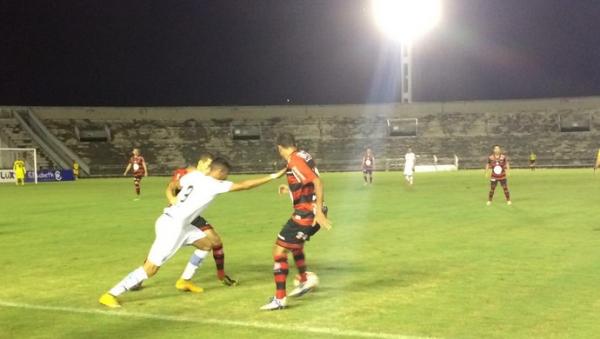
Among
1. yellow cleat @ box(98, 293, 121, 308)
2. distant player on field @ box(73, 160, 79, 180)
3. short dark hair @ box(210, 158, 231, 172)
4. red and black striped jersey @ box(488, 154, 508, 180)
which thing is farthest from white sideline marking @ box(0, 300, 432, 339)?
distant player on field @ box(73, 160, 79, 180)

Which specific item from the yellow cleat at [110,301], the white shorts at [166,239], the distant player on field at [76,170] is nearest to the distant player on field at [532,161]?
the distant player on field at [76,170]

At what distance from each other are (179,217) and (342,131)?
60.2m

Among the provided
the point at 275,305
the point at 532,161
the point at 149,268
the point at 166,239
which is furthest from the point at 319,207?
the point at 532,161

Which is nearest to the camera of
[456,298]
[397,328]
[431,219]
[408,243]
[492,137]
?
[397,328]

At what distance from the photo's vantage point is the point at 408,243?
1328cm

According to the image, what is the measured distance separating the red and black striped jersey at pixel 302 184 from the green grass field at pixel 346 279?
3.69 ft

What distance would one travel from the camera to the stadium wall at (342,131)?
Answer: 62500 millimetres

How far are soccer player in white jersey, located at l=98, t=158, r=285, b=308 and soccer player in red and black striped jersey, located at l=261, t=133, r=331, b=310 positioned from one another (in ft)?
0.87

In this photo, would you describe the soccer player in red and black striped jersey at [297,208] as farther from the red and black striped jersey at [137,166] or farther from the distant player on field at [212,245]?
the red and black striped jersey at [137,166]

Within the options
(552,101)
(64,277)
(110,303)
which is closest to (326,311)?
(110,303)

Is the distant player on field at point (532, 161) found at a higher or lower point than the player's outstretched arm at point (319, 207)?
lower

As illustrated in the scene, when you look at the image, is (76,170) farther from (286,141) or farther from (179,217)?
(286,141)

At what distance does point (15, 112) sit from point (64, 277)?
57286mm

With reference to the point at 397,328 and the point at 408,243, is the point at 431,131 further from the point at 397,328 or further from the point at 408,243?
the point at 397,328
